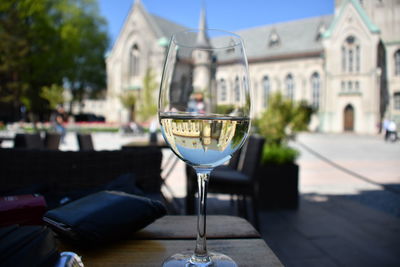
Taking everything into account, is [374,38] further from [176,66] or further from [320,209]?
[176,66]

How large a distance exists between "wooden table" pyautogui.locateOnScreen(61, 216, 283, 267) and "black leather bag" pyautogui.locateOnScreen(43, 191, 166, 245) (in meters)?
0.03

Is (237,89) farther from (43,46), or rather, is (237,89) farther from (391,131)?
(43,46)

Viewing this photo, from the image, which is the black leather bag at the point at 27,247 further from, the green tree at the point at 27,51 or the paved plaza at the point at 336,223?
the green tree at the point at 27,51

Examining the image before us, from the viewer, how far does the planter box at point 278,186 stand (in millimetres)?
4555

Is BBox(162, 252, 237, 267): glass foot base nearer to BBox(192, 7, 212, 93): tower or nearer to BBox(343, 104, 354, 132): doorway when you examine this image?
BBox(192, 7, 212, 93): tower

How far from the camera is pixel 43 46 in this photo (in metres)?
32.1

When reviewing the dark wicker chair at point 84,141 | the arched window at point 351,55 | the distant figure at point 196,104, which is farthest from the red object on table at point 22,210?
the arched window at point 351,55

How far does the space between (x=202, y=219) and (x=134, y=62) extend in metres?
39.9

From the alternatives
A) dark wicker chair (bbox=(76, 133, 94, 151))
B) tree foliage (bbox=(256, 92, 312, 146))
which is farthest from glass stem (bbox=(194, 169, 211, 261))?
tree foliage (bbox=(256, 92, 312, 146))

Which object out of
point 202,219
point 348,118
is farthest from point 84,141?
point 348,118

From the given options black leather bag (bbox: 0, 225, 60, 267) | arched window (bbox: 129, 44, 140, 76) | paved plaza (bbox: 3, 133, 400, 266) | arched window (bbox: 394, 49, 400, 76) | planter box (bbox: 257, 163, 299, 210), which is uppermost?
arched window (bbox: 129, 44, 140, 76)

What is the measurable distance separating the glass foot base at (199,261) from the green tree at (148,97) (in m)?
31.1

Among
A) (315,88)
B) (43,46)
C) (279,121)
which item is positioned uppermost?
(43,46)

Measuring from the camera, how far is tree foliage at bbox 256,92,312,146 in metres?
5.20
